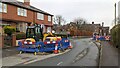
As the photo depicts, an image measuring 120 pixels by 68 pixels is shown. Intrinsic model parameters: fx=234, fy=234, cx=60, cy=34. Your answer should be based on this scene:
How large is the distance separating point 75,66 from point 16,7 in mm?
30228

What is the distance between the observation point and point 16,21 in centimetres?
4116

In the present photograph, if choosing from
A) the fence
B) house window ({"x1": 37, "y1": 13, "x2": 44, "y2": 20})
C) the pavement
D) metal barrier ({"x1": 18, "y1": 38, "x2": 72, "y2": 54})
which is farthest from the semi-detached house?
the pavement

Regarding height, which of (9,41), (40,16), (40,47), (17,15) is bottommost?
(40,47)

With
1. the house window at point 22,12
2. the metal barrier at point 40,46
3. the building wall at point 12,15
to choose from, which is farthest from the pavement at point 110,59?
the house window at point 22,12

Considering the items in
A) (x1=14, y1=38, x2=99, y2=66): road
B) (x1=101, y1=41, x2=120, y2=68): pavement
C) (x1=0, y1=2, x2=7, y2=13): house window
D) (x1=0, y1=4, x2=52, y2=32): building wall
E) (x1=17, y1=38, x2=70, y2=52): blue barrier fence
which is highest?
(x1=0, y1=2, x2=7, y2=13): house window

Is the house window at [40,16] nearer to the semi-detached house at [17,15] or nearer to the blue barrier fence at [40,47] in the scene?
the semi-detached house at [17,15]

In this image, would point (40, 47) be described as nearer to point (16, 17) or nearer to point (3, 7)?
point (3, 7)

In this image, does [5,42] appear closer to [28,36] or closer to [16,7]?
[28,36]

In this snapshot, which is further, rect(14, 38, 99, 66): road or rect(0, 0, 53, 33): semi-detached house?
rect(0, 0, 53, 33): semi-detached house

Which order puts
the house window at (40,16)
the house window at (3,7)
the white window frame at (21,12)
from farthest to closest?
the house window at (40,16) → the white window frame at (21,12) → the house window at (3,7)

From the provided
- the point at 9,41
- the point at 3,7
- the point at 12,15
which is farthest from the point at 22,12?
the point at 9,41

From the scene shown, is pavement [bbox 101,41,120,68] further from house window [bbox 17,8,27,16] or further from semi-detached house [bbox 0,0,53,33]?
house window [bbox 17,8,27,16]

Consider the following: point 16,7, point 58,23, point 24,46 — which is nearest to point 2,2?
point 16,7

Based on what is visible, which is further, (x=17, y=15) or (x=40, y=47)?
(x=17, y=15)
